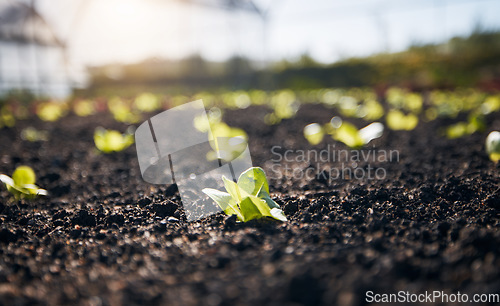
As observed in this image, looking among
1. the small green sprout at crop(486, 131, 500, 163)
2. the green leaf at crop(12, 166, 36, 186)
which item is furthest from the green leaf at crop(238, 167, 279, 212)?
the small green sprout at crop(486, 131, 500, 163)

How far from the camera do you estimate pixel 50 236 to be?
1212 millimetres

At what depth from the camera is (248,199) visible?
3.87ft

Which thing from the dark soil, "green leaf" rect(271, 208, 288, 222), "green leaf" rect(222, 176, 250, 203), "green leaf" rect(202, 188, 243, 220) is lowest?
the dark soil

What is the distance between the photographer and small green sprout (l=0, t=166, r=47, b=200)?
4.87ft

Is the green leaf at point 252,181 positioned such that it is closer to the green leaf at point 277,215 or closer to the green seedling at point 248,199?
the green seedling at point 248,199

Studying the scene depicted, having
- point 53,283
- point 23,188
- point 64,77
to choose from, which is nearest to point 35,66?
point 64,77

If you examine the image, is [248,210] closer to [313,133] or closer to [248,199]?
[248,199]

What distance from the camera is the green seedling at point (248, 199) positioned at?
3.88 ft

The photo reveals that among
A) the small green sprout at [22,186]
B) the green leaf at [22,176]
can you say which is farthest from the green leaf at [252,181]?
the green leaf at [22,176]

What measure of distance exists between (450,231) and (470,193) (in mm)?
560

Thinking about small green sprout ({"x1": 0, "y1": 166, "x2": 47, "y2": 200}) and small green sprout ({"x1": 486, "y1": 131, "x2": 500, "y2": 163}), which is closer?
small green sprout ({"x1": 0, "y1": 166, "x2": 47, "y2": 200})

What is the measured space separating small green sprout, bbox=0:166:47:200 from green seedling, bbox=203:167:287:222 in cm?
79

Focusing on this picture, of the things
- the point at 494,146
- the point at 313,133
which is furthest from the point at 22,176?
the point at 494,146

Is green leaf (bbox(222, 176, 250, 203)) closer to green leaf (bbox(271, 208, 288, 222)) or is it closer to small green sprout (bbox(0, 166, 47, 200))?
green leaf (bbox(271, 208, 288, 222))
